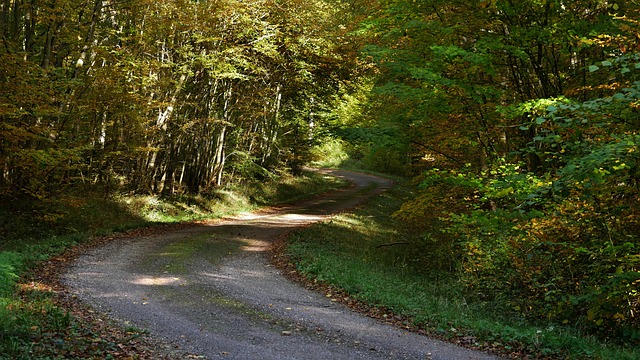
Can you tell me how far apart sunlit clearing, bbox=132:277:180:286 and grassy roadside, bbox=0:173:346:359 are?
181cm

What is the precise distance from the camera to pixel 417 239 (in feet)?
65.2

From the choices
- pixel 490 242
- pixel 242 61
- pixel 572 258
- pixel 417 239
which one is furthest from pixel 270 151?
pixel 572 258

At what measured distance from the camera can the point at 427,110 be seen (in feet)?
49.2

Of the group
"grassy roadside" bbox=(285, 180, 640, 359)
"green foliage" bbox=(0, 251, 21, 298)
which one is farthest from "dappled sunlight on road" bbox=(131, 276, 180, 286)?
"grassy roadside" bbox=(285, 180, 640, 359)

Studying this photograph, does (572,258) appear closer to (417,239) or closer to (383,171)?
(417,239)

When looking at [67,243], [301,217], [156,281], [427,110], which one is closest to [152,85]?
[67,243]

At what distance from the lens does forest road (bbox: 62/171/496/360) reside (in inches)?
305

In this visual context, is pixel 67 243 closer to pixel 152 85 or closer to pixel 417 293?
pixel 152 85

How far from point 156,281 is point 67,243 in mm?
4992

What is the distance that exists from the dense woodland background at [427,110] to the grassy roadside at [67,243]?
96 cm

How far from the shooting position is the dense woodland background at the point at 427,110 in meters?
9.23

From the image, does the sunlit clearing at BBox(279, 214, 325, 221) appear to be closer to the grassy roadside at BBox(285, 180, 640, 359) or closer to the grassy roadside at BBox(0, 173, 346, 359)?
the grassy roadside at BBox(285, 180, 640, 359)

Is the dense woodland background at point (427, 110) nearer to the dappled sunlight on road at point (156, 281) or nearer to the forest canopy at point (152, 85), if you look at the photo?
the forest canopy at point (152, 85)

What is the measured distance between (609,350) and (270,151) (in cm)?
2503
